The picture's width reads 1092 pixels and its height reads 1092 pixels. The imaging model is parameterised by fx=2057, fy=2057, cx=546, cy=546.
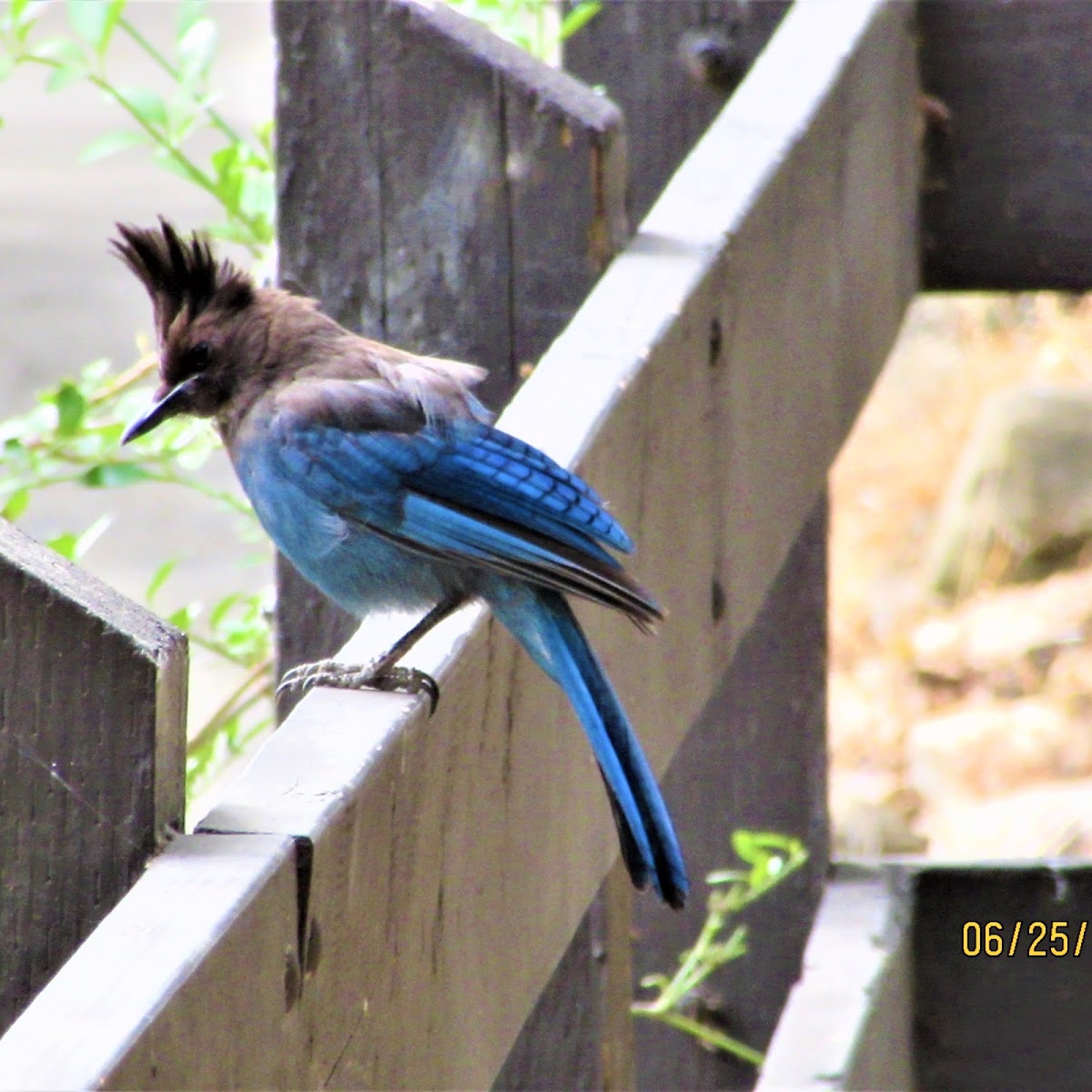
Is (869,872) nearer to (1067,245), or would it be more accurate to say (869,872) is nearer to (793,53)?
(1067,245)

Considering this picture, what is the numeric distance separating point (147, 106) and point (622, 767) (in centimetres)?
100

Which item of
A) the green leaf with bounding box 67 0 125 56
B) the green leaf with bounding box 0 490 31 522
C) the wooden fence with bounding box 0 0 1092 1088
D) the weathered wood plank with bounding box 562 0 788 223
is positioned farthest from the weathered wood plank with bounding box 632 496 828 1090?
the green leaf with bounding box 67 0 125 56

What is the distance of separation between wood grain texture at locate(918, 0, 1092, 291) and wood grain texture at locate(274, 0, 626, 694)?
2.13 feet

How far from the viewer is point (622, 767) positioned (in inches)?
57.0

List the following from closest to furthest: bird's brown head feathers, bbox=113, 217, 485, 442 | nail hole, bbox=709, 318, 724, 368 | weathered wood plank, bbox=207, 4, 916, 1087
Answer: weathered wood plank, bbox=207, 4, 916, 1087 < nail hole, bbox=709, 318, 724, 368 < bird's brown head feathers, bbox=113, 217, 485, 442

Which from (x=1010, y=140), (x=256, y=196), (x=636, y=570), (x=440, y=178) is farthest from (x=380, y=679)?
(x=1010, y=140)

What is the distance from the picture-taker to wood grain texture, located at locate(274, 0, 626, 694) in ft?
5.92

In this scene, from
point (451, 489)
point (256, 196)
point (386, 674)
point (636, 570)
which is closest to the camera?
point (386, 674)

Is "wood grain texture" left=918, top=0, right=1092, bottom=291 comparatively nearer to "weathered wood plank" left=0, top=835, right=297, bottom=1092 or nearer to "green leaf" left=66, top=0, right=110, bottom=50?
"green leaf" left=66, top=0, right=110, bottom=50

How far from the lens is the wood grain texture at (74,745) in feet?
2.89

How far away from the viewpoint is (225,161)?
7.22 ft

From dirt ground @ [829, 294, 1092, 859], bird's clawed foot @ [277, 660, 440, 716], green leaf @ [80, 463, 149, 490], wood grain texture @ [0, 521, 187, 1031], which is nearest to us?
wood grain texture @ [0, 521, 187, 1031]

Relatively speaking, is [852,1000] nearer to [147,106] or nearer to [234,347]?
[234,347]

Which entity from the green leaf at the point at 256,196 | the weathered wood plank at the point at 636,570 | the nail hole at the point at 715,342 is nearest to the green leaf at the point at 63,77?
the green leaf at the point at 256,196
